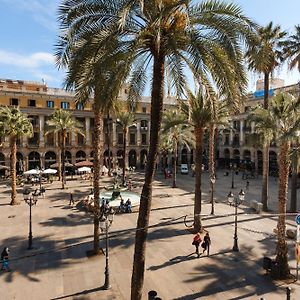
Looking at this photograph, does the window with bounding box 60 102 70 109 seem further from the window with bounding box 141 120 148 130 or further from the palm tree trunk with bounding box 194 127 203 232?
the palm tree trunk with bounding box 194 127 203 232

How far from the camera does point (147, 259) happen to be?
17328 mm

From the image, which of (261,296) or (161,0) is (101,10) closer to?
(161,0)

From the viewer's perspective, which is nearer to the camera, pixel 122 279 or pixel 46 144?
pixel 122 279

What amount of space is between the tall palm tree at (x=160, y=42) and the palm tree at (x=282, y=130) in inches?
263

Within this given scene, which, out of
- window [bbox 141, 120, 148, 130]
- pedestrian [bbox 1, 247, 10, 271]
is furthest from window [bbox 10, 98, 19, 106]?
pedestrian [bbox 1, 247, 10, 271]

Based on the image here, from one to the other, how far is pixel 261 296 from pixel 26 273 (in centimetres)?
1128

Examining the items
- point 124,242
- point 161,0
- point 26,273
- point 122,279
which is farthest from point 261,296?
point 161,0

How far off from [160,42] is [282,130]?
962 centimetres

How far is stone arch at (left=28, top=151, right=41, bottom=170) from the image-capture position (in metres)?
57.6

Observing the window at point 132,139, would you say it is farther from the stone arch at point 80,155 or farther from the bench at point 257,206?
the bench at point 257,206

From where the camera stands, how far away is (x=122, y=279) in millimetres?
15062

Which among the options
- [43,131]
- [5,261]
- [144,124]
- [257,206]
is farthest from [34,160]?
[5,261]

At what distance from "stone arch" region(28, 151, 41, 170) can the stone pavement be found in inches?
1170

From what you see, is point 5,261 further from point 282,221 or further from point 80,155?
point 80,155
